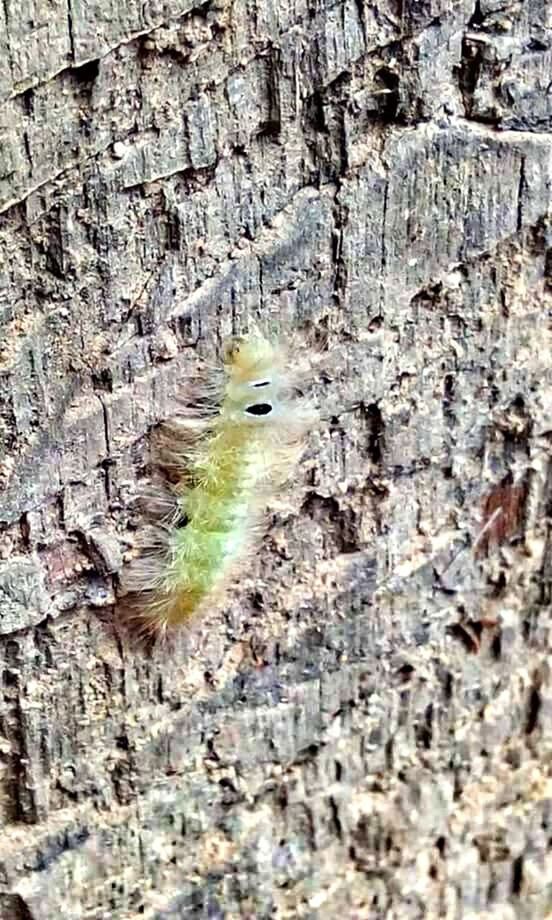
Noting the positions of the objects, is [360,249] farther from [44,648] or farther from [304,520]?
[44,648]

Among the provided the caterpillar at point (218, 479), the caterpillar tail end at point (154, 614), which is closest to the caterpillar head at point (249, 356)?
the caterpillar at point (218, 479)

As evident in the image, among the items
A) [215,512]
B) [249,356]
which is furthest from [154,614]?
[249,356]

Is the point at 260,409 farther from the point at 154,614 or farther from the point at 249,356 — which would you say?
the point at 154,614

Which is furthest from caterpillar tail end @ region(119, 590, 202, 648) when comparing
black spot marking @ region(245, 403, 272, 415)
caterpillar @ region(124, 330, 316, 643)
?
black spot marking @ region(245, 403, 272, 415)

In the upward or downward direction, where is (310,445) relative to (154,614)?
upward

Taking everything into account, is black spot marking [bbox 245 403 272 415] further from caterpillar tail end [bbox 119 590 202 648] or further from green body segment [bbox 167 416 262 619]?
caterpillar tail end [bbox 119 590 202 648]

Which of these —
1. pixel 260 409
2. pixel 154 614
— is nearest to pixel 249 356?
pixel 260 409

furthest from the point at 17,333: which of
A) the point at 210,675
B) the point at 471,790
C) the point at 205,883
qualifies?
the point at 471,790

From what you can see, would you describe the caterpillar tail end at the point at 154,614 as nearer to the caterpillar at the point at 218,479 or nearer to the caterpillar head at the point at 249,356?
the caterpillar at the point at 218,479
